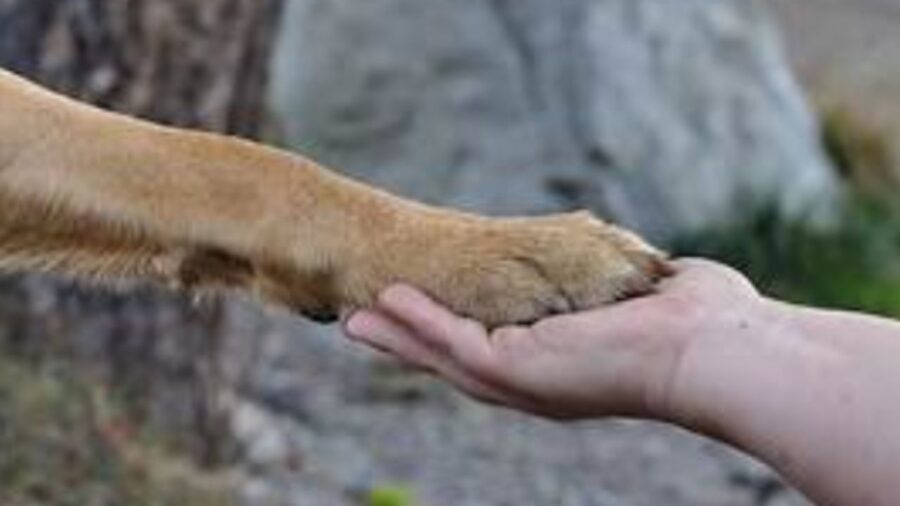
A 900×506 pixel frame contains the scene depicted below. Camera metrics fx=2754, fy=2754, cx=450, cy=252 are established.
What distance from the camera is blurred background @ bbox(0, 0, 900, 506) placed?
6.02m

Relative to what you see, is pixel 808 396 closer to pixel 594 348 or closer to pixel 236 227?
pixel 594 348

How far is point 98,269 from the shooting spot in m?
3.95

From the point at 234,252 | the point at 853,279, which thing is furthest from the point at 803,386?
the point at 853,279

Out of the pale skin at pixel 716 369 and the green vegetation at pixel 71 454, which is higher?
the pale skin at pixel 716 369

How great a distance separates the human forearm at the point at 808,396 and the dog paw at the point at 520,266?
1.28ft

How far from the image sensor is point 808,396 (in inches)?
113

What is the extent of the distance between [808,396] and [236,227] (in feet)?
4.04

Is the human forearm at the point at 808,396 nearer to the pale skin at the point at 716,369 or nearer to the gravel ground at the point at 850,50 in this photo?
the pale skin at the point at 716,369

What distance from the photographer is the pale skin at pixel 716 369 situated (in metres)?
2.83

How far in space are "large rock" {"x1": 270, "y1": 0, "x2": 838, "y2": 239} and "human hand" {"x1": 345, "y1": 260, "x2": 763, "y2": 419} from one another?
5.94 m

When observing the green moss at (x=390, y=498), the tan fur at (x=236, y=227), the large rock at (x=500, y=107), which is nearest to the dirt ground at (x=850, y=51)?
the large rock at (x=500, y=107)

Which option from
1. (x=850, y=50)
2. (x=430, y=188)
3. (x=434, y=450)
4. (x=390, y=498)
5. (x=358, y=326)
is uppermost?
(x=358, y=326)

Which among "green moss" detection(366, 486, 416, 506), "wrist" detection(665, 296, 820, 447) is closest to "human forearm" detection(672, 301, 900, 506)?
"wrist" detection(665, 296, 820, 447)

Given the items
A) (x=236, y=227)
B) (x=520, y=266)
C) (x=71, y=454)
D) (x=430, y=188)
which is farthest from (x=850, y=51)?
(x=520, y=266)
